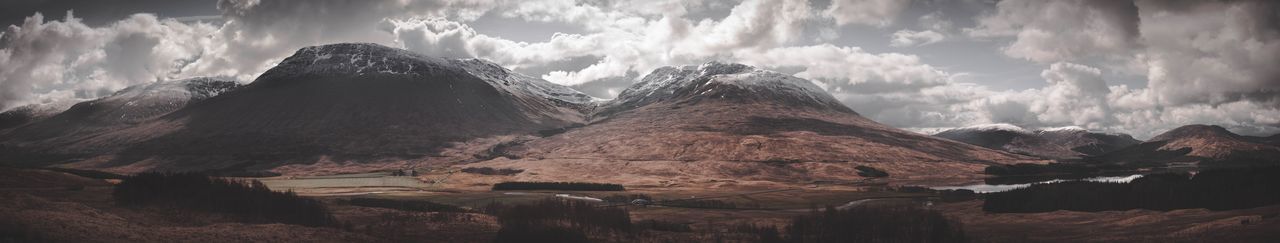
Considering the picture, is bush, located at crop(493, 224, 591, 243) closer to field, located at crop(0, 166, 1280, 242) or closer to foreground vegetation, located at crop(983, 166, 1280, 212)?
field, located at crop(0, 166, 1280, 242)

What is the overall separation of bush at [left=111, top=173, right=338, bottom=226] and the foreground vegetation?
311ft

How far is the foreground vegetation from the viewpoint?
3455 inches

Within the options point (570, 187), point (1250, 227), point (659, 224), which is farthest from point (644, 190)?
point (1250, 227)

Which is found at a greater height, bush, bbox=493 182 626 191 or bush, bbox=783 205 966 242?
bush, bbox=493 182 626 191

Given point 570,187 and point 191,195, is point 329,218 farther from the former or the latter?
point 570,187

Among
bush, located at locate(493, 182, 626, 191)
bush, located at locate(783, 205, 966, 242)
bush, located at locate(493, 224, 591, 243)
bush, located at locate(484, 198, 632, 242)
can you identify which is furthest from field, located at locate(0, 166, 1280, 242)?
bush, located at locate(493, 182, 626, 191)

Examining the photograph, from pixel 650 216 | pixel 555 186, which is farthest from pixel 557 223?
pixel 555 186

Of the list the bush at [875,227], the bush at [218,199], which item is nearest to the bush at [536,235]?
the bush at [218,199]

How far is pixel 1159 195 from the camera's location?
9681 centimetres

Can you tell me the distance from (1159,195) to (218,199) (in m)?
118

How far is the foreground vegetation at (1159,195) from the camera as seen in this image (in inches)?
3455

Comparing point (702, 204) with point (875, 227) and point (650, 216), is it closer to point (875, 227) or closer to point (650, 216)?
point (650, 216)

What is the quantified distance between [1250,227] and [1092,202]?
4849 cm

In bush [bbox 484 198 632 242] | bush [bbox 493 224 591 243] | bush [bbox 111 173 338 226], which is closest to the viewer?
bush [bbox 493 224 591 243]
